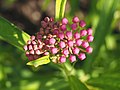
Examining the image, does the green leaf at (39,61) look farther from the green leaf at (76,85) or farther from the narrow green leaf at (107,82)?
the narrow green leaf at (107,82)

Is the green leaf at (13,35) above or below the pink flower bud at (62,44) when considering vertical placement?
above

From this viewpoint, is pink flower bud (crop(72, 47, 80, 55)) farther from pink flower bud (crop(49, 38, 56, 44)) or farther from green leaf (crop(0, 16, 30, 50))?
green leaf (crop(0, 16, 30, 50))

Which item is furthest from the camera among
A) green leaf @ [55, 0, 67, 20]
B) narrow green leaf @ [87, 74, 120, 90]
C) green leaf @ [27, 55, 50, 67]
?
narrow green leaf @ [87, 74, 120, 90]

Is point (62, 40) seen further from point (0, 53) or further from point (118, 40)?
point (118, 40)

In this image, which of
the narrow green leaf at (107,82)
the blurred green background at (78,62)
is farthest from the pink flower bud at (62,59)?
the narrow green leaf at (107,82)

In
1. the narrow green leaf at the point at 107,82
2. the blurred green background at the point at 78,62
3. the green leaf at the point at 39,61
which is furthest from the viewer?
the blurred green background at the point at 78,62

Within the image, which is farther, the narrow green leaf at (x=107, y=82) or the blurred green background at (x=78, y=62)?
the blurred green background at (x=78, y=62)

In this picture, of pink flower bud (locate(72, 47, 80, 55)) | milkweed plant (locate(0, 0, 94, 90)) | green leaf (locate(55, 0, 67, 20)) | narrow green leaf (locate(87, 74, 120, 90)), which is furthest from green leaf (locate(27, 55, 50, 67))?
narrow green leaf (locate(87, 74, 120, 90))

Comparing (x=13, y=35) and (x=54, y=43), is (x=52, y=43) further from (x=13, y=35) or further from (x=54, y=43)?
(x=13, y=35)
